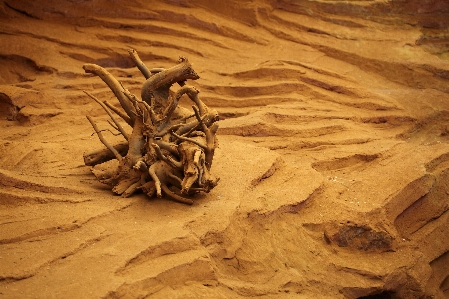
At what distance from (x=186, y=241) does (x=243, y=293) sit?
51cm

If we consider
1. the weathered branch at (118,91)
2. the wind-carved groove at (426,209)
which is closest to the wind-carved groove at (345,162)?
the wind-carved groove at (426,209)

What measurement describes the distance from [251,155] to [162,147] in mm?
1257

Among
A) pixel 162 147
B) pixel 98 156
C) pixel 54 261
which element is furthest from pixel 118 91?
pixel 54 261

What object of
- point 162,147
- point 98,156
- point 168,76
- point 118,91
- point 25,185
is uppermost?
point 168,76

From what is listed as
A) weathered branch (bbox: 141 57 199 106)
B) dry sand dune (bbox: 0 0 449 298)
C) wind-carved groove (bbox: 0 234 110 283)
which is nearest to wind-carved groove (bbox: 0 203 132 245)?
dry sand dune (bbox: 0 0 449 298)

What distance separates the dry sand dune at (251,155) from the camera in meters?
3.91

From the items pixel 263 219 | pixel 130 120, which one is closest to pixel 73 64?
pixel 130 120

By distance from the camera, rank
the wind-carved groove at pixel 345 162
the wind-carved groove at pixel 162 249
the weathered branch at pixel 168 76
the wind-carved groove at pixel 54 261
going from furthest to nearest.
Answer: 1. the wind-carved groove at pixel 345 162
2. the weathered branch at pixel 168 76
3. the wind-carved groove at pixel 162 249
4. the wind-carved groove at pixel 54 261

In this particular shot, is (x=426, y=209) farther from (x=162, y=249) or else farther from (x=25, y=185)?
(x=25, y=185)

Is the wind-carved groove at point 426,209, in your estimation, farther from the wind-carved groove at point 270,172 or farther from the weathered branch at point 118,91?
the weathered branch at point 118,91

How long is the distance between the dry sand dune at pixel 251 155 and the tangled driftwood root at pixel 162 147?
149 millimetres

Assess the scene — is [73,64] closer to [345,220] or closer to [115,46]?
[115,46]

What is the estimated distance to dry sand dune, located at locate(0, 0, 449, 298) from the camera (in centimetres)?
391

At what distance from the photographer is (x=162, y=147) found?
186 inches
